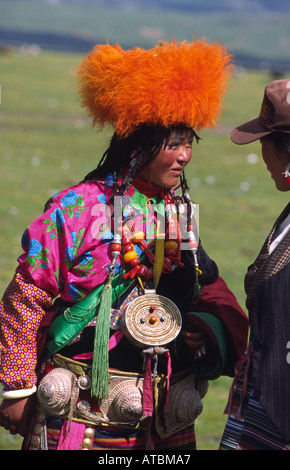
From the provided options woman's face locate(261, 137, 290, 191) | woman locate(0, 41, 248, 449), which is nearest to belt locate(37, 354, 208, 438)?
woman locate(0, 41, 248, 449)

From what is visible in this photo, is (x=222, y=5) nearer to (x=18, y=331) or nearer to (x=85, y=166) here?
(x=85, y=166)

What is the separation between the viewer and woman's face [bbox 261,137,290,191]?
9.79 ft

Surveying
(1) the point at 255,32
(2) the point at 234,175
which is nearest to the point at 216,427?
(2) the point at 234,175

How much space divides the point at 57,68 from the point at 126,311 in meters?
26.5

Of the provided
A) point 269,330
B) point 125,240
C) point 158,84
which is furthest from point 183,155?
point 269,330

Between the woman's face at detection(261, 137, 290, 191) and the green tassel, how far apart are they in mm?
823

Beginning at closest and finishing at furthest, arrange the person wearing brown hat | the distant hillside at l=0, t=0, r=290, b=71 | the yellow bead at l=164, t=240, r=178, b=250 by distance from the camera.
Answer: the person wearing brown hat → the yellow bead at l=164, t=240, r=178, b=250 → the distant hillside at l=0, t=0, r=290, b=71

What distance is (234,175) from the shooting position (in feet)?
47.7

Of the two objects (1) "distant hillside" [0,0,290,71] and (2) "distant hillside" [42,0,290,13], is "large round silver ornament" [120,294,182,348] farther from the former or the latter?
(2) "distant hillside" [42,0,290,13]

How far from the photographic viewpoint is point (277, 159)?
9.84 feet

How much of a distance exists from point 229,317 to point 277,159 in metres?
0.79

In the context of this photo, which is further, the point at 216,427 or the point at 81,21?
the point at 81,21

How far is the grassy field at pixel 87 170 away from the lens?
885cm
